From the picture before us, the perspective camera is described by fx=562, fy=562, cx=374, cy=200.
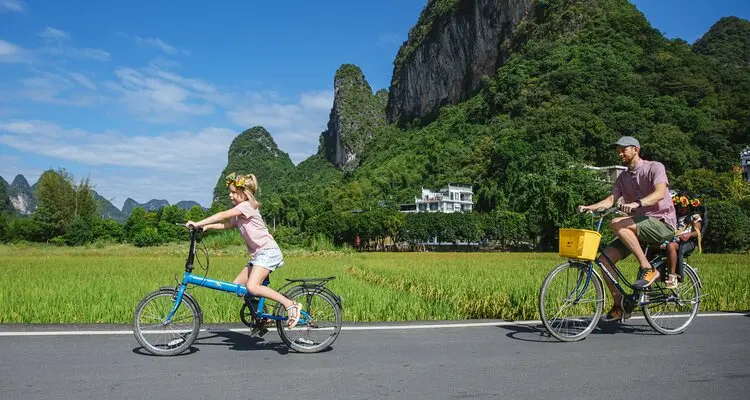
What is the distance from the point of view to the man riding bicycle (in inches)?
214

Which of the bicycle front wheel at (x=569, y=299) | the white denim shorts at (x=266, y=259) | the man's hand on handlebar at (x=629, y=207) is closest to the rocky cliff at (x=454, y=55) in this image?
the man's hand on handlebar at (x=629, y=207)

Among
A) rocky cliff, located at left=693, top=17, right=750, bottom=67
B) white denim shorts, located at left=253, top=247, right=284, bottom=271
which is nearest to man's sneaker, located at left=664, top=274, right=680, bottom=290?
white denim shorts, located at left=253, top=247, right=284, bottom=271

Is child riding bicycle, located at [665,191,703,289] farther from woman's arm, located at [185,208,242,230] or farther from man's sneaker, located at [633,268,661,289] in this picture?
woman's arm, located at [185,208,242,230]

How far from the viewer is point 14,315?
6.58m

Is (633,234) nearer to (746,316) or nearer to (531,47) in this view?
(746,316)

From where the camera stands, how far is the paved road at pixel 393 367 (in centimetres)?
360

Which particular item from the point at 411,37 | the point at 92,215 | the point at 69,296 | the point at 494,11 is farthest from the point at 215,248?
the point at 411,37

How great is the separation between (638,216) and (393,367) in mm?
3010

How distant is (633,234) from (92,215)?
6558 centimetres

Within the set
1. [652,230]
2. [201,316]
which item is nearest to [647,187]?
[652,230]

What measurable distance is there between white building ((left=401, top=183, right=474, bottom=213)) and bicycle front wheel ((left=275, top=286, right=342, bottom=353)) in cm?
7651

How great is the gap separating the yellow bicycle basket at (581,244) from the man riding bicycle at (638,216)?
27cm

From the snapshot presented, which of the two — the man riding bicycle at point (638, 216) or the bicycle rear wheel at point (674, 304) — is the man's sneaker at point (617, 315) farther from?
the bicycle rear wheel at point (674, 304)

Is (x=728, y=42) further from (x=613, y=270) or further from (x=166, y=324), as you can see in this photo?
(x=166, y=324)
